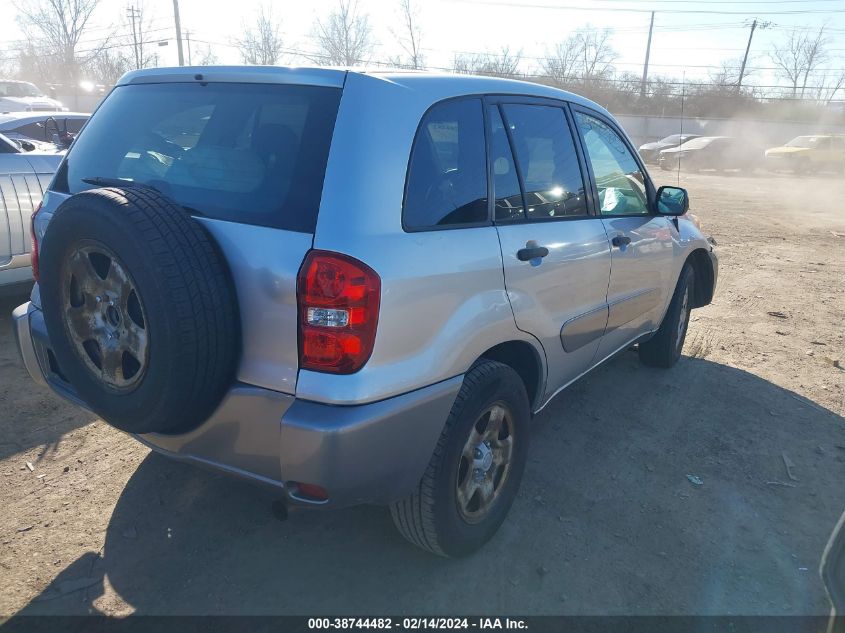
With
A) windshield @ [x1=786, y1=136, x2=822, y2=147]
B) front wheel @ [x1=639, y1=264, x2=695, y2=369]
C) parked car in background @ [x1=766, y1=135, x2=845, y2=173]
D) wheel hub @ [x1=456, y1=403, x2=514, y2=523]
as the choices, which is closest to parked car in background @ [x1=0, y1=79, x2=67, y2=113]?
front wheel @ [x1=639, y1=264, x2=695, y2=369]

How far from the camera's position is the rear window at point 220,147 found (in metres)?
2.15

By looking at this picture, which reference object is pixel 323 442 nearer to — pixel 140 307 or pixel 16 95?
pixel 140 307

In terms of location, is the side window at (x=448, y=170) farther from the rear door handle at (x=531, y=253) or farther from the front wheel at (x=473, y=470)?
the front wheel at (x=473, y=470)

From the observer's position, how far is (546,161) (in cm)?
312

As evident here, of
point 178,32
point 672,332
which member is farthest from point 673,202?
point 178,32

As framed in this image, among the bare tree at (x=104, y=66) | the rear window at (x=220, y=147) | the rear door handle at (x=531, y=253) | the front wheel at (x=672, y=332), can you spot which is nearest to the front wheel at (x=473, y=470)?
the rear door handle at (x=531, y=253)

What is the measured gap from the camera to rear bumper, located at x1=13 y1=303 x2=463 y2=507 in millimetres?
2025

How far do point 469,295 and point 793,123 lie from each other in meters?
47.6

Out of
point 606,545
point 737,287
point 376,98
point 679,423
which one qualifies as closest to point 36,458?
point 376,98

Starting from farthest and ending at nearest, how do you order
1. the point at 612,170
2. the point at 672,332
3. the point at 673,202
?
1. the point at 672,332
2. the point at 673,202
3. the point at 612,170

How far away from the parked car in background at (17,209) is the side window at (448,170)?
3.90 m

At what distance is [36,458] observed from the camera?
3.37 m

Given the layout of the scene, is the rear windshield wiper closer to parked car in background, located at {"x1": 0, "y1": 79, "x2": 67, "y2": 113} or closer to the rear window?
the rear window

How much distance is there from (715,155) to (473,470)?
32.3 m
